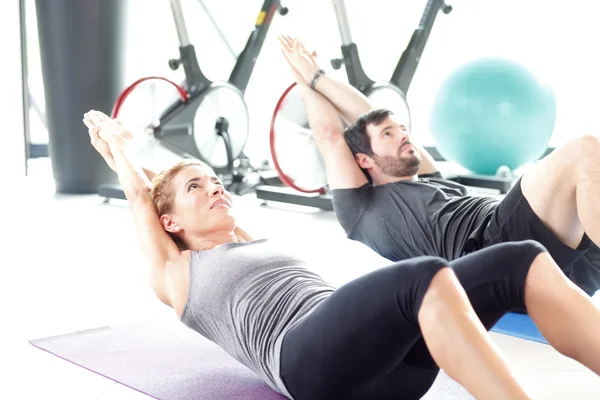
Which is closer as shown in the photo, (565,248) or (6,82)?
(565,248)

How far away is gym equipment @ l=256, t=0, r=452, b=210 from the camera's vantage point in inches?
175

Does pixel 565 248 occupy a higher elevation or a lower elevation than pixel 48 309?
higher

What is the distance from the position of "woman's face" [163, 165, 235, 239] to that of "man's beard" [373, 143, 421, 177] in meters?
0.77

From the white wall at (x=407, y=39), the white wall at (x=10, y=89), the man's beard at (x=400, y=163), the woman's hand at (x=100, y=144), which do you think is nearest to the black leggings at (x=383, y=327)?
the man's beard at (x=400, y=163)

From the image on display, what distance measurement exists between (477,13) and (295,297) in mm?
5372

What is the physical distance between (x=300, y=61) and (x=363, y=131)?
1.44ft

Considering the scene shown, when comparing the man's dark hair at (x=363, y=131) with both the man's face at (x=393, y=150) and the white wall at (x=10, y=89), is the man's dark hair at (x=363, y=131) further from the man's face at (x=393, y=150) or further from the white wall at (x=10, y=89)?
the white wall at (x=10, y=89)

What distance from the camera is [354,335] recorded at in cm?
144

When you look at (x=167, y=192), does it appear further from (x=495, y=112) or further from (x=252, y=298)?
(x=495, y=112)

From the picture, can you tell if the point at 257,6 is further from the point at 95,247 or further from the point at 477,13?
the point at 95,247

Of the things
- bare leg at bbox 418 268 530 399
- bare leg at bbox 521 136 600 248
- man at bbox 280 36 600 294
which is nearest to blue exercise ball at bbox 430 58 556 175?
man at bbox 280 36 600 294

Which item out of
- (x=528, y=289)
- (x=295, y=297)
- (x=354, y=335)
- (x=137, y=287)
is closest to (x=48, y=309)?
(x=137, y=287)

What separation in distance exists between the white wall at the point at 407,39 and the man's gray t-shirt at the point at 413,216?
3.29 m

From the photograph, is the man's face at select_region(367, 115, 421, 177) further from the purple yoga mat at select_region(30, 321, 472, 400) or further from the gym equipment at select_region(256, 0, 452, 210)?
the gym equipment at select_region(256, 0, 452, 210)
